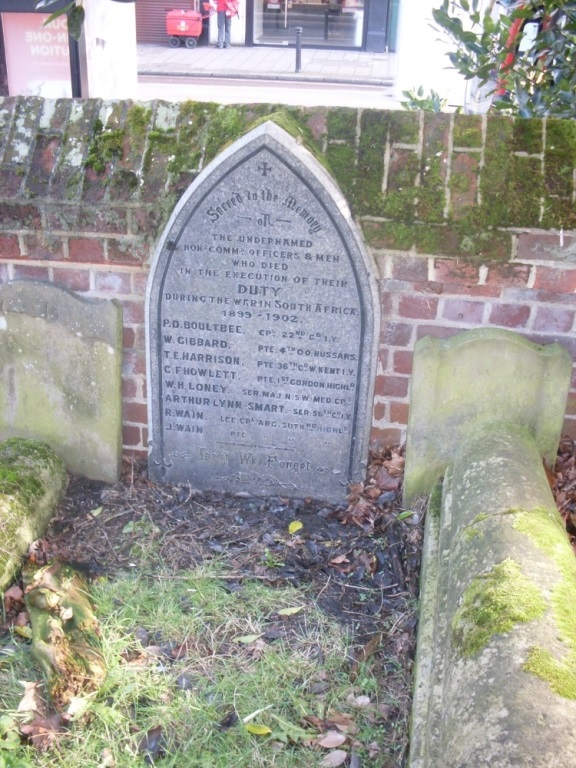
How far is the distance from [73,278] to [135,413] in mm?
619

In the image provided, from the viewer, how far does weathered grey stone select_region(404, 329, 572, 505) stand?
8.60ft

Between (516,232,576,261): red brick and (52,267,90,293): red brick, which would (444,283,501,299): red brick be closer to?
(516,232,576,261): red brick

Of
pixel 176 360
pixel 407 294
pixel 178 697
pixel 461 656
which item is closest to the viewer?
pixel 461 656

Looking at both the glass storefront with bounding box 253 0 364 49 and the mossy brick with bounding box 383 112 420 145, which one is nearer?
the mossy brick with bounding box 383 112 420 145

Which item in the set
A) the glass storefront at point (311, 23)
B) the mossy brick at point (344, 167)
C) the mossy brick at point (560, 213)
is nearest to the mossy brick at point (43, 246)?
the mossy brick at point (344, 167)

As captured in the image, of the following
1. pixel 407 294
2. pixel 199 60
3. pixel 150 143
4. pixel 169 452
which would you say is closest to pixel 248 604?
pixel 169 452

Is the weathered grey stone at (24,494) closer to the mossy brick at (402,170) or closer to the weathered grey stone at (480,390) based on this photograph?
the weathered grey stone at (480,390)

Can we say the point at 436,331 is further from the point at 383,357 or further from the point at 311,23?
the point at 311,23

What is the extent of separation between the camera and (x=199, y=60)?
2231cm

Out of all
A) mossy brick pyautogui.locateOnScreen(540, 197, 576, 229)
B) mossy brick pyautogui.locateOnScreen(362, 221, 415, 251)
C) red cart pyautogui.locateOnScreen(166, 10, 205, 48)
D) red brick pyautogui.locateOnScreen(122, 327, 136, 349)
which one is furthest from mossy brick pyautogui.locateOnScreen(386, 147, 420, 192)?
red cart pyautogui.locateOnScreen(166, 10, 205, 48)

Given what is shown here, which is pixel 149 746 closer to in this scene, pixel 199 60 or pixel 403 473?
pixel 403 473

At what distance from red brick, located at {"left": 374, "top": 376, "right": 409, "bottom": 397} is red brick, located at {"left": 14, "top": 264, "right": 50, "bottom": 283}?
1394mm

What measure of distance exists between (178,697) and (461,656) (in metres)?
0.96

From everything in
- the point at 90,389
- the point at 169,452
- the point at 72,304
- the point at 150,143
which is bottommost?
the point at 169,452
